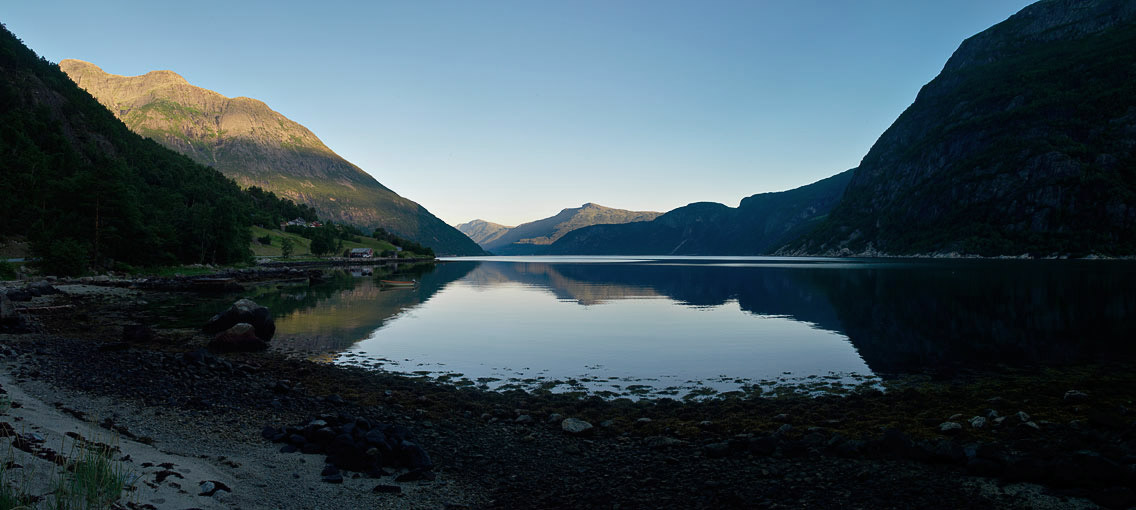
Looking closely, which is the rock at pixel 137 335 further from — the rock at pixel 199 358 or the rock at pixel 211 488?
the rock at pixel 211 488

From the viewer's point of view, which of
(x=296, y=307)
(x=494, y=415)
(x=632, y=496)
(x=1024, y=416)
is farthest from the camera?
(x=296, y=307)

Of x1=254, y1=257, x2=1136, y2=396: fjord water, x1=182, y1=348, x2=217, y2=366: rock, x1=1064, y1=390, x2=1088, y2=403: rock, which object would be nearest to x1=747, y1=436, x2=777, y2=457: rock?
x1=254, y1=257, x2=1136, y2=396: fjord water

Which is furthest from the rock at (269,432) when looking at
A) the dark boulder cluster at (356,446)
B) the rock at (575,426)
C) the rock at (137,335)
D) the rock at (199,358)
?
the rock at (137,335)

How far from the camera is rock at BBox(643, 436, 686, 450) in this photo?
14234 millimetres

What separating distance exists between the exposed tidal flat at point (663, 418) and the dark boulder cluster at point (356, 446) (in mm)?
Result: 370

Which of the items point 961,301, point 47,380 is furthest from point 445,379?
point 961,301

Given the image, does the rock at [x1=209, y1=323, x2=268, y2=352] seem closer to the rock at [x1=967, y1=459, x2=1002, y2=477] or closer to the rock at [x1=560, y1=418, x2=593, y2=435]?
the rock at [x1=560, y1=418, x2=593, y2=435]

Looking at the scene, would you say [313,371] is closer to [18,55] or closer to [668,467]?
[668,467]

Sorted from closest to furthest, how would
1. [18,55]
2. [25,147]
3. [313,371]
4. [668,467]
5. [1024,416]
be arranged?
[668,467] < [1024,416] < [313,371] < [25,147] < [18,55]

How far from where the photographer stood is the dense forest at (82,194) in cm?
7362

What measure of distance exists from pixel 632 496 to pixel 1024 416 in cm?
1284

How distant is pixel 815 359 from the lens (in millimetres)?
28531

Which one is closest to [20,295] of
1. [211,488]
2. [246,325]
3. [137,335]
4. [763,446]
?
[137,335]

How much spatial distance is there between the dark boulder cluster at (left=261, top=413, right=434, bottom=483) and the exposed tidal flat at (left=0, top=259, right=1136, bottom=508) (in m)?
0.37
